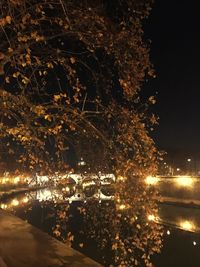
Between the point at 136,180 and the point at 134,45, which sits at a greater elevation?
the point at 134,45

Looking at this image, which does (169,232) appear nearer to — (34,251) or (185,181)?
(185,181)

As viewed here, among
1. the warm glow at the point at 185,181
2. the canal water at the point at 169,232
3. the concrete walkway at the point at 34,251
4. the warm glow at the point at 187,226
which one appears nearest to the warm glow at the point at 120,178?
the canal water at the point at 169,232

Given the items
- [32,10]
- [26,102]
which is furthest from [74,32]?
[26,102]

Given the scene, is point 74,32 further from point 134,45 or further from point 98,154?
point 98,154

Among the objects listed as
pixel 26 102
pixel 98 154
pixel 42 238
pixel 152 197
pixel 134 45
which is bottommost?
pixel 42 238

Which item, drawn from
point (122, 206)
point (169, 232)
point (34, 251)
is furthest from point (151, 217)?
point (169, 232)

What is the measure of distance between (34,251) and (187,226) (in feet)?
110

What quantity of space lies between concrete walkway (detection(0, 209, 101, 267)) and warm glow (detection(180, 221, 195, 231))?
28.2 m

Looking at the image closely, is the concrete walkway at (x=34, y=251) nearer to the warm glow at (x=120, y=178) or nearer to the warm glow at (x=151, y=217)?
the warm glow at (x=151, y=217)

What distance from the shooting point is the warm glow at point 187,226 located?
43.4m

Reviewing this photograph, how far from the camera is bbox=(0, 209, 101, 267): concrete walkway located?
11953mm

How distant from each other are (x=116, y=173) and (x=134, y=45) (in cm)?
296

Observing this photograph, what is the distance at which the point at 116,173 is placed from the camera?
1042 cm

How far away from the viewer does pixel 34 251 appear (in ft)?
44.2
